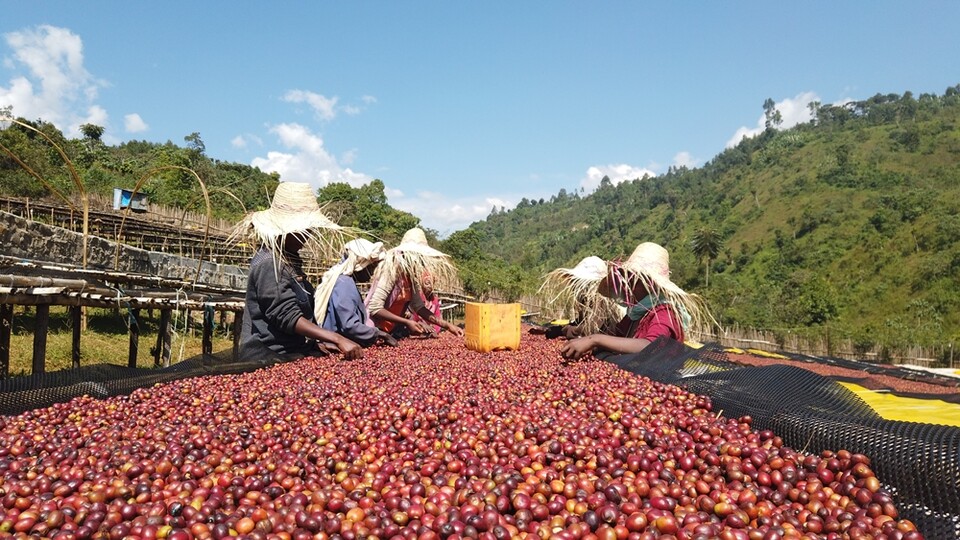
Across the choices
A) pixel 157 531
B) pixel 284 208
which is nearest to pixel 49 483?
pixel 157 531

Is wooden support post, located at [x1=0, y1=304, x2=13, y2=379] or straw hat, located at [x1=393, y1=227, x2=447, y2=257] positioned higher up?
straw hat, located at [x1=393, y1=227, x2=447, y2=257]

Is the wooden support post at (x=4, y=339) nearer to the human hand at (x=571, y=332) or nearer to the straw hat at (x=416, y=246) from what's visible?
the straw hat at (x=416, y=246)

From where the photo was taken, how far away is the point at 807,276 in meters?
47.2

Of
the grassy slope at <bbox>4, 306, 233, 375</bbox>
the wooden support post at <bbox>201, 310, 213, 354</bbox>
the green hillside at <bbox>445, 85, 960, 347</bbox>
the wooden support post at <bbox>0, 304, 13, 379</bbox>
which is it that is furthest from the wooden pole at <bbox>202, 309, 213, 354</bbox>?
the green hillside at <bbox>445, 85, 960, 347</bbox>

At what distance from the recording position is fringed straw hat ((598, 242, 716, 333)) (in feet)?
13.6

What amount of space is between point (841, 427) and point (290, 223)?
3589 millimetres

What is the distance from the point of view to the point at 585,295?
5.33 meters

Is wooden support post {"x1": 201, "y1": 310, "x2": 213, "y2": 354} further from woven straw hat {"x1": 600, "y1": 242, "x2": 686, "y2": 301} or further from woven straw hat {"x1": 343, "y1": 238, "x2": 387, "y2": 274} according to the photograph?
woven straw hat {"x1": 600, "y1": 242, "x2": 686, "y2": 301}

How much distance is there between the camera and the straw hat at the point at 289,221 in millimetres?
4012

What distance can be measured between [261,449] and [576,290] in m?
3.67

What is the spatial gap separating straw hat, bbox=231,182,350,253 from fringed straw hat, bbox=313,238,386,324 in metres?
0.49

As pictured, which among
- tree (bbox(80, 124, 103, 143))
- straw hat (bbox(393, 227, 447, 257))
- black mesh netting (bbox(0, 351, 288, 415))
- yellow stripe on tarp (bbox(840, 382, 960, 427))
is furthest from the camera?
tree (bbox(80, 124, 103, 143))

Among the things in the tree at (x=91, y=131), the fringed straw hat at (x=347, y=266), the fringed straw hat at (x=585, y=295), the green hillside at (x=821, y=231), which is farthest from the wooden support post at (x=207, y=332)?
the tree at (x=91, y=131)

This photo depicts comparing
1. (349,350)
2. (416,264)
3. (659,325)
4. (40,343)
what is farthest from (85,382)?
(659,325)
